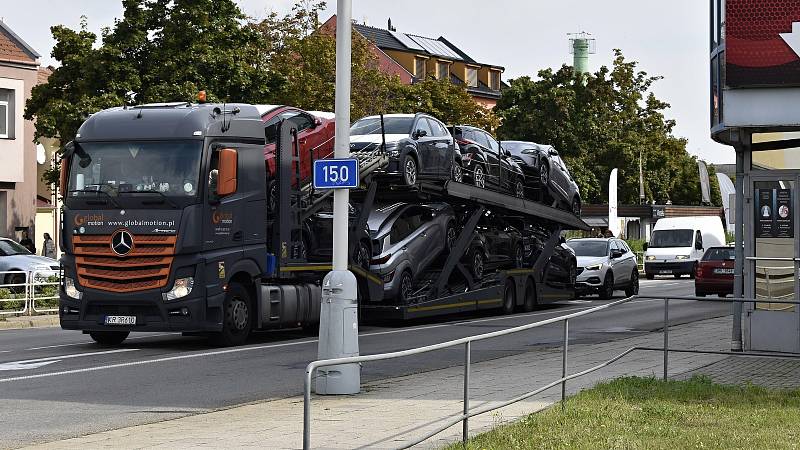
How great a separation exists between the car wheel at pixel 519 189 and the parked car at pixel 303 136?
737cm

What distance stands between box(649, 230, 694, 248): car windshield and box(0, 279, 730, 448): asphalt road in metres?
34.1

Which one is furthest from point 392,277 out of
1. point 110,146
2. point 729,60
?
point 729,60

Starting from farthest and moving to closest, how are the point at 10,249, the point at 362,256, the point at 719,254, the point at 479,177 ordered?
1. the point at 719,254
2. the point at 10,249
3. the point at 479,177
4. the point at 362,256

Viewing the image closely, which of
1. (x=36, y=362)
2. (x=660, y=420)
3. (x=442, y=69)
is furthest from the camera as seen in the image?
(x=442, y=69)

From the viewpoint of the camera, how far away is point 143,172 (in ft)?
63.7

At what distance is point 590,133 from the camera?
8119cm

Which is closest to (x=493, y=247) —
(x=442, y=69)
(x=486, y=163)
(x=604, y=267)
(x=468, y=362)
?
(x=486, y=163)

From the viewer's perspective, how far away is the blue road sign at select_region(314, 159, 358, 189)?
45.8 feet

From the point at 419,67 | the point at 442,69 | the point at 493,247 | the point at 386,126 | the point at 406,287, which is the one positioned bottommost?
the point at 406,287

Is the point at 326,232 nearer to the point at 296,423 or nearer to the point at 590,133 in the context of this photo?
the point at 296,423

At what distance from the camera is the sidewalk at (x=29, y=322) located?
26812mm

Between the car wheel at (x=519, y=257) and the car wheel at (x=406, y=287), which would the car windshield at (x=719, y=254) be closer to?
the car wheel at (x=519, y=257)

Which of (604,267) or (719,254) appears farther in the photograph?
(719,254)

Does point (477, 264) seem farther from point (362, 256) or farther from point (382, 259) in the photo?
point (362, 256)
